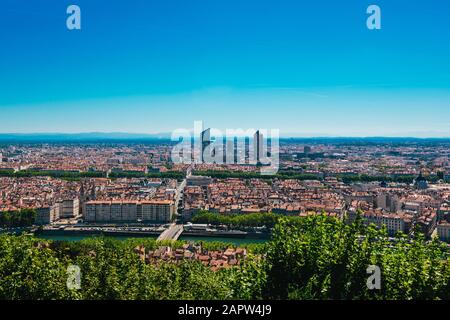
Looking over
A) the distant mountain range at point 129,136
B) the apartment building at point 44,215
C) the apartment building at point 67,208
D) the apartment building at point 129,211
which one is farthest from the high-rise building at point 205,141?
the distant mountain range at point 129,136

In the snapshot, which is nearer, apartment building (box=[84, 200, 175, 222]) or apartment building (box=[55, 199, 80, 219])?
apartment building (box=[84, 200, 175, 222])

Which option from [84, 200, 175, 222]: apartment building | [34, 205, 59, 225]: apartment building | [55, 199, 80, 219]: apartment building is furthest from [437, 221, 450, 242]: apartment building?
[55, 199, 80, 219]: apartment building

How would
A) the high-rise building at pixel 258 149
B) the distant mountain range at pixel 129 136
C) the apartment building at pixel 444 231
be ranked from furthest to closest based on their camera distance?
the distant mountain range at pixel 129 136 < the high-rise building at pixel 258 149 < the apartment building at pixel 444 231

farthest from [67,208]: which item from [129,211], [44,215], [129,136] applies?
[129,136]

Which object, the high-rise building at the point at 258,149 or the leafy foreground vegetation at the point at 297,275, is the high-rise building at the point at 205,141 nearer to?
the high-rise building at the point at 258,149

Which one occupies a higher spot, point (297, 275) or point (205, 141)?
point (205, 141)

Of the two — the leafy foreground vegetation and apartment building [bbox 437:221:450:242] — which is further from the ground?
the leafy foreground vegetation

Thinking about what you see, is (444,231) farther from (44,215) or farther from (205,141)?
(205,141)

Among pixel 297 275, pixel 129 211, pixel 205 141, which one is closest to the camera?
pixel 297 275

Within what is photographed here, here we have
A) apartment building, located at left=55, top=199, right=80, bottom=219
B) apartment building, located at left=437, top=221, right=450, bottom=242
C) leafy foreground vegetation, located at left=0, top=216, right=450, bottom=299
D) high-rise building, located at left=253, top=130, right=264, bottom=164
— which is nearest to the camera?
leafy foreground vegetation, located at left=0, top=216, right=450, bottom=299

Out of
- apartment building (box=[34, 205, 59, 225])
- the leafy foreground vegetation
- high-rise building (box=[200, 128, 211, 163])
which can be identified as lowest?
apartment building (box=[34, 205, 59, 225])

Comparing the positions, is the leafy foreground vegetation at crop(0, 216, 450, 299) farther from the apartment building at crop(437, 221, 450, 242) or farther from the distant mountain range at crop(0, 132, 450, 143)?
the distant mountain range at crop(0, 132, 450, 143)
